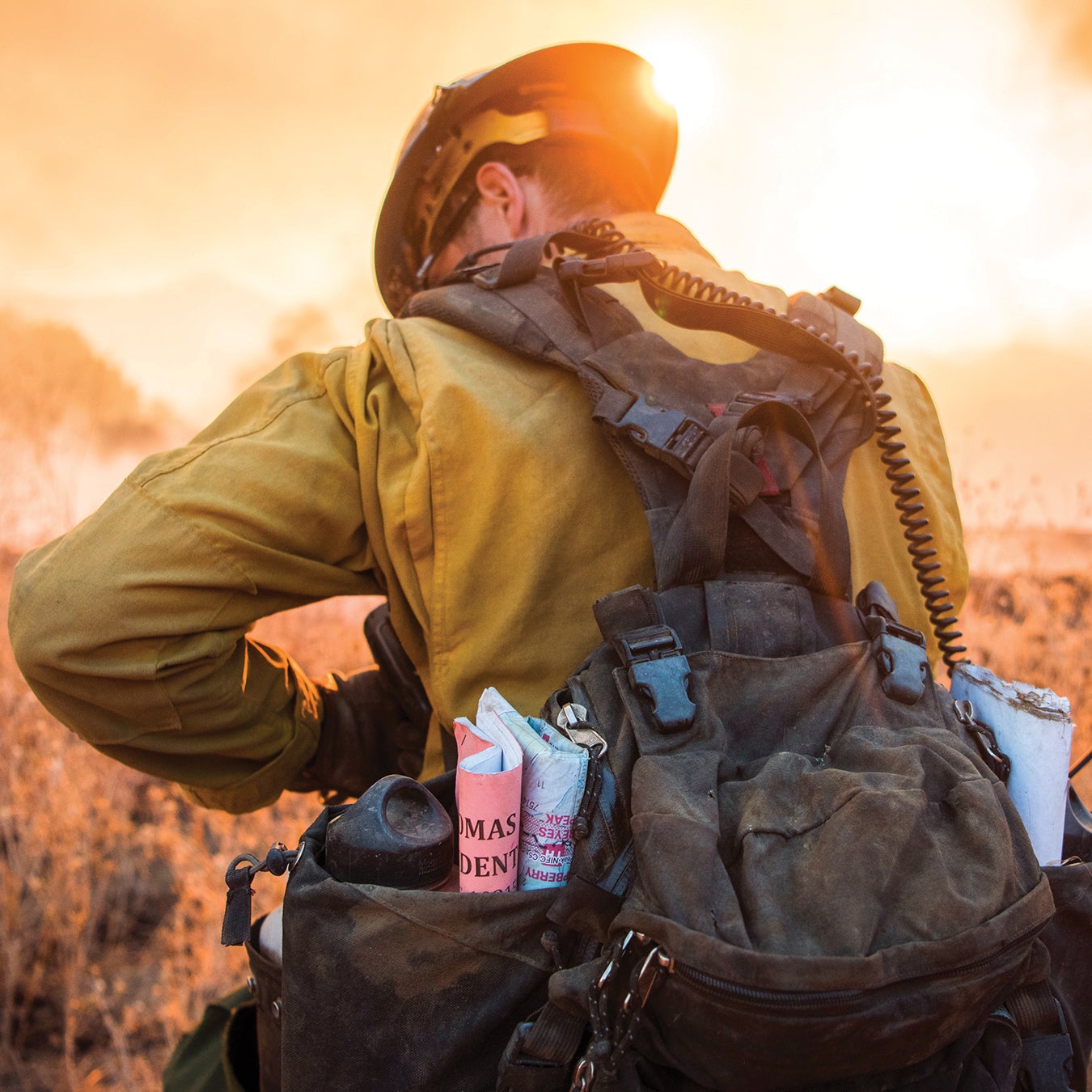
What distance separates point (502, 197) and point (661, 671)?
1611 millimetres

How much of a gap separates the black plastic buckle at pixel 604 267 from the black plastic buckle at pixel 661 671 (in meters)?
0.71

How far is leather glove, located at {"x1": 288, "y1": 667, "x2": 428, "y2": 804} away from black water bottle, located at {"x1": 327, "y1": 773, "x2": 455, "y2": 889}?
891mm

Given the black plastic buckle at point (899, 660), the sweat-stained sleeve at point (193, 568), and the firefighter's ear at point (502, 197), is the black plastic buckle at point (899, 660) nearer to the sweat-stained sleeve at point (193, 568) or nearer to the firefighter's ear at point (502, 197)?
the sweat-stained sleeve at point (193, 568)

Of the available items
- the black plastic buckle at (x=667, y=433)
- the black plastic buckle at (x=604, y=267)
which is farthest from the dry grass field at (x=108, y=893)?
the black plastic buckle at (x=604, y=267)

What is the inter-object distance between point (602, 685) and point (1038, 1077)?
2.55 feet

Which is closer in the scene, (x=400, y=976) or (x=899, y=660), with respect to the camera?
(x=400, y=976)

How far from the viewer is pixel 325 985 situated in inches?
42.8

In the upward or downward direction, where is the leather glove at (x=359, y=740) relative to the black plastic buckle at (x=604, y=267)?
downward

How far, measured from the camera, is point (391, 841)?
1.12 meters

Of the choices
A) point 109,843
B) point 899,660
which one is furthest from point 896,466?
point 109,843

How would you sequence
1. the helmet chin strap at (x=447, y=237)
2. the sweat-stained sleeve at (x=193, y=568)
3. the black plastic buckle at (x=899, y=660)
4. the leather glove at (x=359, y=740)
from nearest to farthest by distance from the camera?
the black plastic buckle at (x=899, y=660), the sweat-stained sleeve at (x=193, y=568), the leather glove at (x=359, y=740), the helmet chin strap at (x=447, y=237)


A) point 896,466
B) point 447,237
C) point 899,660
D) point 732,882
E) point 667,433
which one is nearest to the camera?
point 732,882

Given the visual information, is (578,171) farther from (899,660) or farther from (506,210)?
(899,660)

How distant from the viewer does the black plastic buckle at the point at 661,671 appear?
3.61ft
